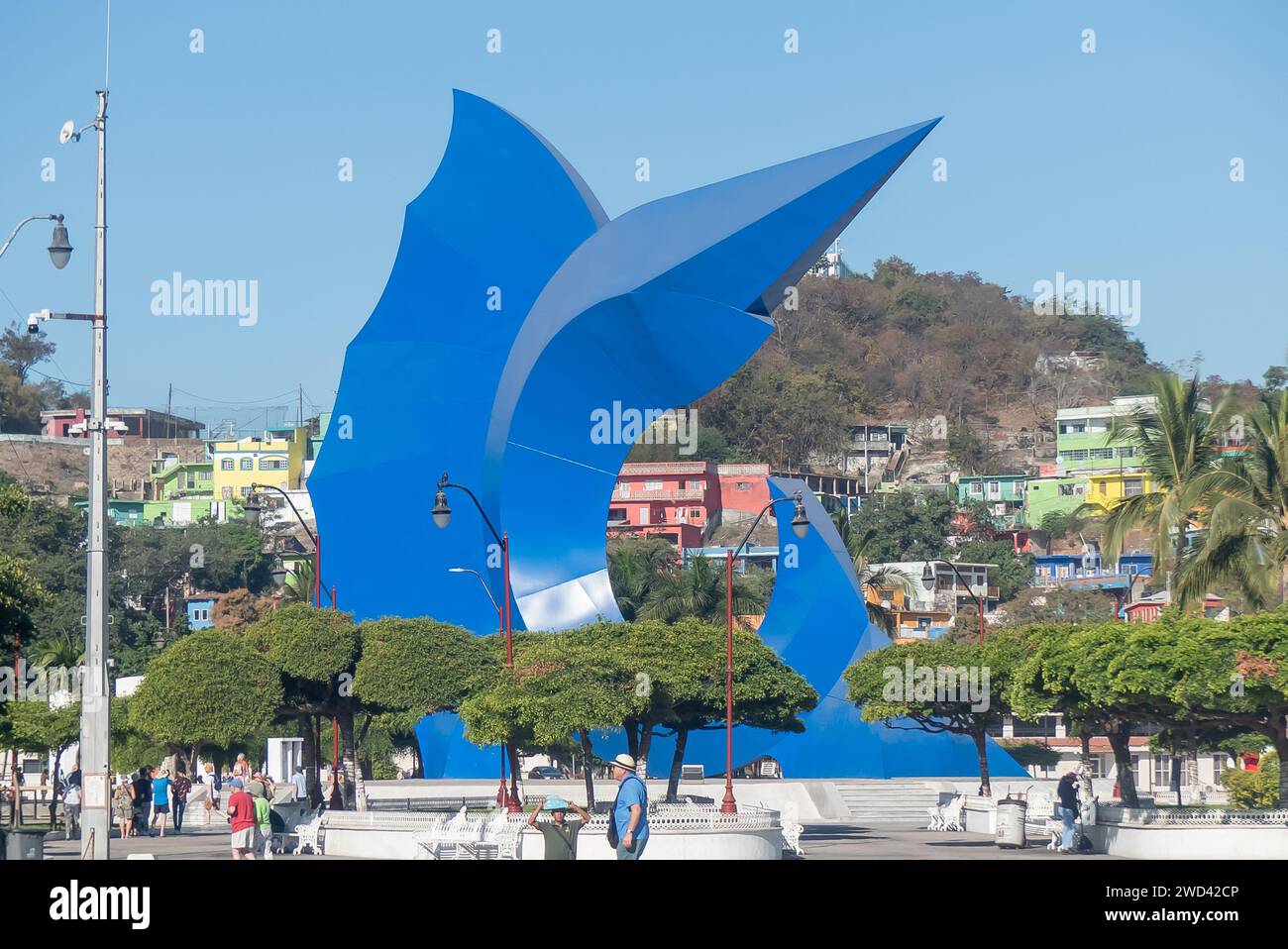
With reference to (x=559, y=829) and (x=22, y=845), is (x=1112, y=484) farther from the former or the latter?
(x=559, y=829)

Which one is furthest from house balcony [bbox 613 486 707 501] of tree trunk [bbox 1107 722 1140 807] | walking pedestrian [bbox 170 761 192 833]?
tree trunk [bbox 1107 722 1140 807]

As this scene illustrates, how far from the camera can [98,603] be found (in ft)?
57.3

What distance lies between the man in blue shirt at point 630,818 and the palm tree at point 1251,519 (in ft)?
66.6

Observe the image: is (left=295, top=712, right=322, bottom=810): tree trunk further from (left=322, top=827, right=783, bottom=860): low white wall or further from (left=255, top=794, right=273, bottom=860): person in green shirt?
(left=255, top=794, right=273, bottom=860): person in green shirt

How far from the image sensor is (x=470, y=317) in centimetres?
3688

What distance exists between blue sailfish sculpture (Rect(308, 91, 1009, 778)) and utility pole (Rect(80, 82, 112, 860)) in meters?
15.1

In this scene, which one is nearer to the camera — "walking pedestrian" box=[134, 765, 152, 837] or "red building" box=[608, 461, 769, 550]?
"walking pedestrian" box=[134, 765, 152, 837]

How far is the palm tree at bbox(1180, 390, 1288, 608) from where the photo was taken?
31.3 m

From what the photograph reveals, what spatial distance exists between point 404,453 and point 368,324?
3.14 m

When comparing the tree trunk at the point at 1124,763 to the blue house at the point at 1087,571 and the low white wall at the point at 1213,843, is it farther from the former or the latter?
the blue house at the point at 1087,571

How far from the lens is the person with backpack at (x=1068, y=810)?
25641mm

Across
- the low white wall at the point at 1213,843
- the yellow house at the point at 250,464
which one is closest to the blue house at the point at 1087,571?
the yellow house at the point at 250,464
